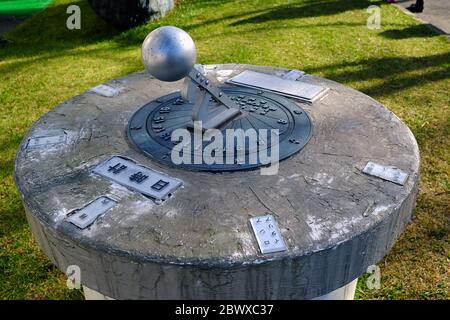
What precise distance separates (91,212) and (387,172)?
1468 millimetres

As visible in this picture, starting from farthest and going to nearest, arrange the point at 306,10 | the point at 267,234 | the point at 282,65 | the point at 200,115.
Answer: the point at 306,10, the point at 282,65, the point at 200,115, the point at 267,234

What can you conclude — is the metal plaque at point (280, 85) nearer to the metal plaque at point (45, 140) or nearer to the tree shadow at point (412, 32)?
the metal plaque at point (45, 140)

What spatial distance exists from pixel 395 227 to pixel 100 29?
7.16 m

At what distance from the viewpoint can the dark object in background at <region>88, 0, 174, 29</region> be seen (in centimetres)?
761

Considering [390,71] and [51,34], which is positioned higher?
[51,34]

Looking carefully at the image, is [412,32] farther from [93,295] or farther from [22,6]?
[22,6]

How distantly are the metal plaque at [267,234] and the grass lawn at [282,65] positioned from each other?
149cm

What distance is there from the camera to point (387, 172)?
7.70ft

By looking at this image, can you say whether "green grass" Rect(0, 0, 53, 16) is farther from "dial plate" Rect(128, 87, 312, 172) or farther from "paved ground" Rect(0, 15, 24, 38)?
"dial plate" Rect(128, 87, 312, 172)

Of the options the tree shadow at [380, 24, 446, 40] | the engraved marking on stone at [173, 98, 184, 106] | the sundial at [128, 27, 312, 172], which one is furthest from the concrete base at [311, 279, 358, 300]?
the tree shadow at [380, 24, 446, 40]

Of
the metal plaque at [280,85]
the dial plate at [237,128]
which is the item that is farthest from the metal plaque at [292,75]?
the dial plate at [237,128]

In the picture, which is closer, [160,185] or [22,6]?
[160,185]

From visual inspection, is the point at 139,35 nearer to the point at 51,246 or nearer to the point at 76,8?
the point at 76,8

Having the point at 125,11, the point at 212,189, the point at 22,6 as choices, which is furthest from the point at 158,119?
the point at 22,6
